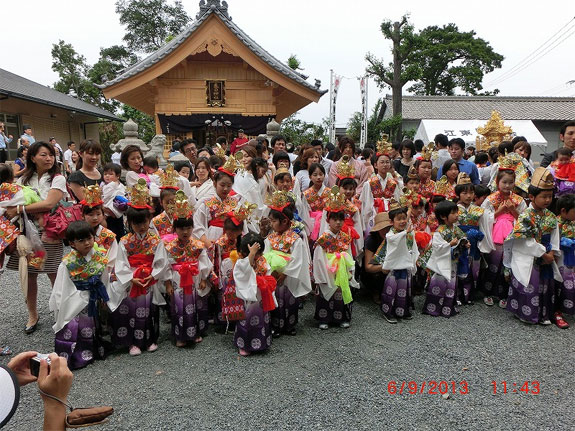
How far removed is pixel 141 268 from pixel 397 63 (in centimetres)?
2313

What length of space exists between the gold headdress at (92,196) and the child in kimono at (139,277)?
36 centimetres

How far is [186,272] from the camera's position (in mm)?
3625

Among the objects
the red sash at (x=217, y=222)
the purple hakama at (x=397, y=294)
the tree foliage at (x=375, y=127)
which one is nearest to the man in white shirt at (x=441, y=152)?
the purple hakama at (x=397, y=294)

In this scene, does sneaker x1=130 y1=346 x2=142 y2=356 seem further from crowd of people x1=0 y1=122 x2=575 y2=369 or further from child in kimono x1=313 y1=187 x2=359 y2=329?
child in kimono x1=313 y1=187 x2=359 y2=329

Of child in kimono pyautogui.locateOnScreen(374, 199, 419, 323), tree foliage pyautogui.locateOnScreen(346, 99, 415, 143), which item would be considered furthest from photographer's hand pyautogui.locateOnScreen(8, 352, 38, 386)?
tree foliage pyautogui.locateOnScreen(346, 99, 415, 143)

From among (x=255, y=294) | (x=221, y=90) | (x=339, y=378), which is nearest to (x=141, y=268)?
(x=255, y=294)

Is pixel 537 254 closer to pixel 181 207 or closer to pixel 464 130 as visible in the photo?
pixel 181 207

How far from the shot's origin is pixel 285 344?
384 cm

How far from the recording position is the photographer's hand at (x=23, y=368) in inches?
53.4

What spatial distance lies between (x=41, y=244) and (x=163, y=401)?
216cm

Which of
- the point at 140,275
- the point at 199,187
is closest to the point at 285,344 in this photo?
the point at 140,275

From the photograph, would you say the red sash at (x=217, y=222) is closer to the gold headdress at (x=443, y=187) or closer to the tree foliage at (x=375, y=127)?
the gold headdress at (x=443, y=187)

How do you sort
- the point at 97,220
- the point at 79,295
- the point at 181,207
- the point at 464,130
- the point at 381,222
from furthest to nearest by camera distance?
1. the point at 464,130
2. the point at 381,222
3. the point at 97,220
4. the point at 181,207
5. the point at 79,295

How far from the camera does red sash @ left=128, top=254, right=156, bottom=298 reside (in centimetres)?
355
